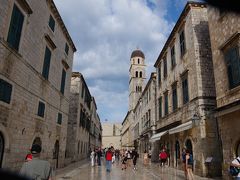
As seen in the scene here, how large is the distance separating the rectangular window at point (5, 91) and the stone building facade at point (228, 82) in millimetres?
10375

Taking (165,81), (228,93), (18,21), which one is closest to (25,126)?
(18,21)

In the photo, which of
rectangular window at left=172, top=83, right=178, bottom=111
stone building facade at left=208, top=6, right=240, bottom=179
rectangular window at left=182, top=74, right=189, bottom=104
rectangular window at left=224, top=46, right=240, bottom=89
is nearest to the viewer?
stone building facade at left=208, top=6, right=240, bottom=179

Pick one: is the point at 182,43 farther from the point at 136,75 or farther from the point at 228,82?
the point at 136,75

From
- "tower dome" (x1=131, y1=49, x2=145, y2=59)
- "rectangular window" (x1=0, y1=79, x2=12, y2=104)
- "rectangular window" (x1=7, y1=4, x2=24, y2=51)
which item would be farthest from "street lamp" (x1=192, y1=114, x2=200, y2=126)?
"tower dome" (x1=131, y1=49, x2=145, y2=59)

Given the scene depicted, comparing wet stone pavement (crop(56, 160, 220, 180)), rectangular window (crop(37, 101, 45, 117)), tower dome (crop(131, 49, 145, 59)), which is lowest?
wet stone pavement (crop(56, 160, 220, 180))

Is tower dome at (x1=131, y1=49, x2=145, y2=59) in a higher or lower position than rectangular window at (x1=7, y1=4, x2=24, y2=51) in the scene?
higher

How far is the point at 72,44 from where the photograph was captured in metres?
21.8

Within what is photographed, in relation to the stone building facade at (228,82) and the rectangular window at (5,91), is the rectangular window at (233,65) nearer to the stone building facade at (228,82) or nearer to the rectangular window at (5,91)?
the stone building facade at (228,82)

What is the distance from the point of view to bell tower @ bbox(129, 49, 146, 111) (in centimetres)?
7557

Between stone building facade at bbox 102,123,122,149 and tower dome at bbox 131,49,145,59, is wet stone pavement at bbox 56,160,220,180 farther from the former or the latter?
stone building facade at bbox 102,123,122,149

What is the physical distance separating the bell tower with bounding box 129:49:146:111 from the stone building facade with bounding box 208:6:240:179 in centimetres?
6113

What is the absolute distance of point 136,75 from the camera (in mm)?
78625

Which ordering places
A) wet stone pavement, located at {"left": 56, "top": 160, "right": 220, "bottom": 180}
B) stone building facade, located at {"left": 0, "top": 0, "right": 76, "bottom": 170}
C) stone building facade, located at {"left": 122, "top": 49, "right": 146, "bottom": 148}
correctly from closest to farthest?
stone building facade, located at {"left": 0, "top": 0, "right": 76, "bottom": 170}, wet stone pavement, located at {"left": 56, "top": 160, "right": 220, "bottom": 180}, stone building facade, located at {"left": 122, "top": 49, "right": 146, "bottom": 148}

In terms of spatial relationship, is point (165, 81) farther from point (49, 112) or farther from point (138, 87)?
point (138, 87)
